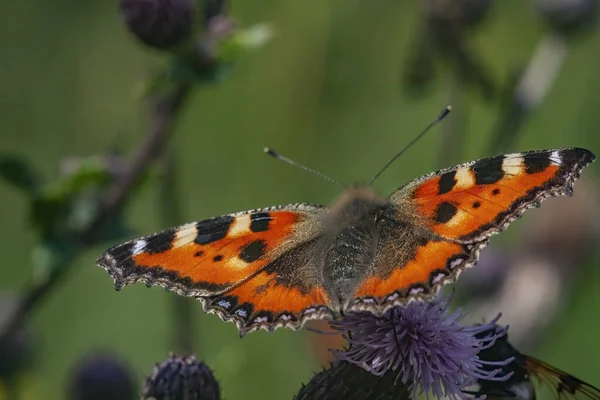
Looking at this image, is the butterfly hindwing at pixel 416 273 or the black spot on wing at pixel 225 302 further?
the black spot on wing at pixel 225 302

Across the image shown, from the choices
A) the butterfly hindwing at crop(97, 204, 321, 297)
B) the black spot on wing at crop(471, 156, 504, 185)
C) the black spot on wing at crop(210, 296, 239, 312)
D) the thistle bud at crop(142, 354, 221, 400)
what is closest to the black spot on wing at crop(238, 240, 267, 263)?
the butterfly hindwing at crop(97, 204, 321, 297)

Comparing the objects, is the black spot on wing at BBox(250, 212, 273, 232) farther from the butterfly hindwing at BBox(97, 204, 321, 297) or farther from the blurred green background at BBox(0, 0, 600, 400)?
the blurred green background at BBox(0, 0, 600, 400)

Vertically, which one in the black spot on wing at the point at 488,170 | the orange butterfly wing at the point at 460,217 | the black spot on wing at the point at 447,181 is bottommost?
the orange butterfly wing at the point at 460,217

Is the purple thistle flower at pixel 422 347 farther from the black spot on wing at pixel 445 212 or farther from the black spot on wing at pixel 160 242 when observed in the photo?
the black spot on wing at pixel 160 242

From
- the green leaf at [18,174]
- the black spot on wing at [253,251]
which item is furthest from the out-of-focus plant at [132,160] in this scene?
the black spot on wing at [253,251]

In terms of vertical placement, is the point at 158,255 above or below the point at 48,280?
below

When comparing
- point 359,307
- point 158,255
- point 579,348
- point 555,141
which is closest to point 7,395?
point 158,255

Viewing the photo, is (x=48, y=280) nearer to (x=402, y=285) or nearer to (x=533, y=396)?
(x=402, y=285)
